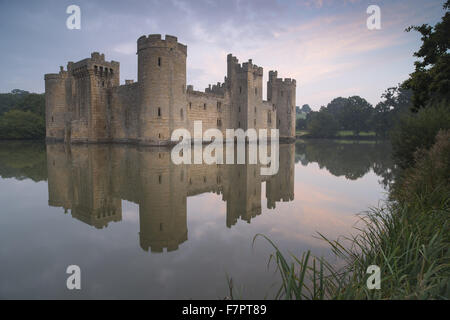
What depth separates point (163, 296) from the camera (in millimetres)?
2684

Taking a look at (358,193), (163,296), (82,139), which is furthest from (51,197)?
(82,139)

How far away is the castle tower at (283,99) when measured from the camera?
142ft

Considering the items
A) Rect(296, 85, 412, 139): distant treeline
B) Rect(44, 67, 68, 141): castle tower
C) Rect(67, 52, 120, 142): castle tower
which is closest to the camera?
Rect(67, 52, 120, 142): castle tower

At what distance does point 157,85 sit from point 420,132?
2042 cm

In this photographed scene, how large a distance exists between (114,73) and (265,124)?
22477 mm

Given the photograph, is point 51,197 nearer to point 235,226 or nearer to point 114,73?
point 235,226

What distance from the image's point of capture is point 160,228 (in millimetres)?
4734

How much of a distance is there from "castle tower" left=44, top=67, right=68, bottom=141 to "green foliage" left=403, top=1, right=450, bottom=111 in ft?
118

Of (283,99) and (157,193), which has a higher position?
(283,99)

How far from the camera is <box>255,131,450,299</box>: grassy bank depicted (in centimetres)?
209

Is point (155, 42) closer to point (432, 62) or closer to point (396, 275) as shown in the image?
point (432, 62)

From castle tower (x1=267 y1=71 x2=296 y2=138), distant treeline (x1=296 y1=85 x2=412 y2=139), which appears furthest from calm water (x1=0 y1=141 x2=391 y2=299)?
distant treeline (x1=296 y1=85 x2=412 y2=139)

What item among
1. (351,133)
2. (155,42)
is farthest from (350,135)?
(155,42)

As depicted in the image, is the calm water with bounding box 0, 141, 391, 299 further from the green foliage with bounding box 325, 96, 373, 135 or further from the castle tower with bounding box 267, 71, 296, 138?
the green foliage with bounding box 325, 96, 373, 135
